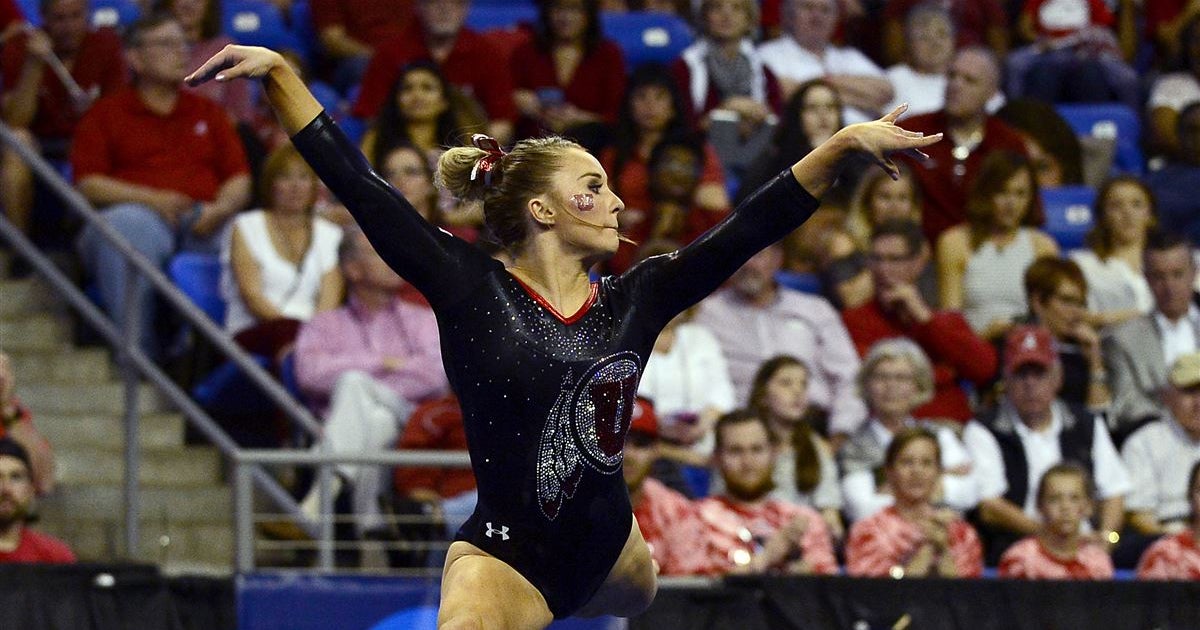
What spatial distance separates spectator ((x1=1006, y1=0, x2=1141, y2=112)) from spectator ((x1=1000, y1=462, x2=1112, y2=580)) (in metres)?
3.76

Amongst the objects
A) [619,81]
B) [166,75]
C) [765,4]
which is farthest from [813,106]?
[166,75]

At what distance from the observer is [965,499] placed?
7094 mm

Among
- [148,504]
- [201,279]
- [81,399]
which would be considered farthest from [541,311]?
[81,399]

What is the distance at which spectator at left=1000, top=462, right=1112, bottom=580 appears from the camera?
6695 mm

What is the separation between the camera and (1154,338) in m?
8.01

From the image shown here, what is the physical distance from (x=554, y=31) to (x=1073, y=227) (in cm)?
258

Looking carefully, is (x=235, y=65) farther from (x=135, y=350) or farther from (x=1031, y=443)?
(x=1031, y=443)

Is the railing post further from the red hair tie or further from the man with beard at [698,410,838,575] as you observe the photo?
the red hair tie

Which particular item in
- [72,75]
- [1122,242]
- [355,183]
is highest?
[72,75]

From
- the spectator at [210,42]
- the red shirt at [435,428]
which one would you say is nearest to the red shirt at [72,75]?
the spectator at [210,42]

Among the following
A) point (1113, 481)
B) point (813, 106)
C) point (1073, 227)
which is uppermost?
point (813, 106)

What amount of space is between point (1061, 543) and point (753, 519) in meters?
1.09

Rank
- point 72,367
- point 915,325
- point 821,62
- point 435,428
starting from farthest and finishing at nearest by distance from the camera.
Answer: point 821,62 < point 915,325 < point 72,367 < point 435,428

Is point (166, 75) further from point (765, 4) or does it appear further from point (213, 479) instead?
point (765, 4)
